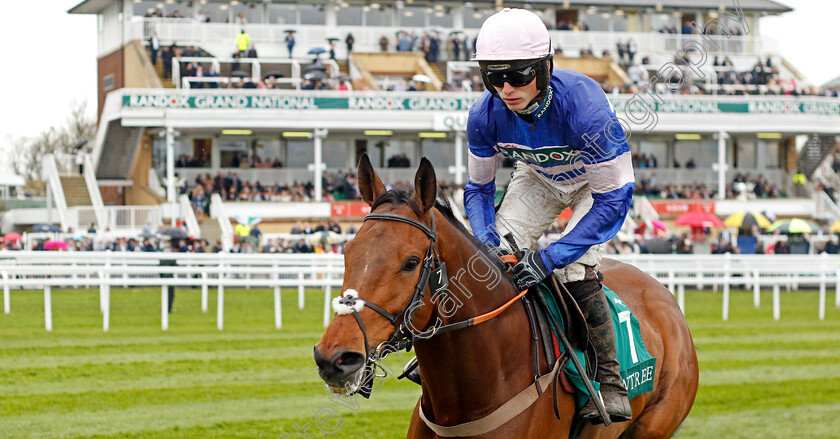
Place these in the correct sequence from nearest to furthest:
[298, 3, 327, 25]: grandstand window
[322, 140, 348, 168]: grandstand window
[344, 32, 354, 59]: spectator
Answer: [322, 140, 348, 168]: grandstand window
[344, 32, 354, 59]: spectator
[298, 3, 327, 25]: grandstand window

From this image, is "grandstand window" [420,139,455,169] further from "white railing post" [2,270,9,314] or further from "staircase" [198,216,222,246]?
"white railing post" [2,270,9,314]

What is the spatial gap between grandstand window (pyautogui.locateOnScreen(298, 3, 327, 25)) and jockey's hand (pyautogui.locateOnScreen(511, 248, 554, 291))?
37.9m

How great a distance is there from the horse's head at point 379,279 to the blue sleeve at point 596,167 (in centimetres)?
71

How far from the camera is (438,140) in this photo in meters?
37.8

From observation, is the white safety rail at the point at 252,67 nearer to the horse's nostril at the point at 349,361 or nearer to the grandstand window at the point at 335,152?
the grandstand window at the point at 335,152

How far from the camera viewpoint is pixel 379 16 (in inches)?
1630

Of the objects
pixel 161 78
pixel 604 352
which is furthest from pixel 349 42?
pixel 604 352

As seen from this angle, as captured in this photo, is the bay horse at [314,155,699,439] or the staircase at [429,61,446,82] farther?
the staircase at [429,61,446,82]

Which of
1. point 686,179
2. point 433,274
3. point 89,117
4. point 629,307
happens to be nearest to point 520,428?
point 433,274

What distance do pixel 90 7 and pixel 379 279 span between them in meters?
39.3

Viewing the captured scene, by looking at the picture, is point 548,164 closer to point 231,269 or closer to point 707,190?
point 231,269

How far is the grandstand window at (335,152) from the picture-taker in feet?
119

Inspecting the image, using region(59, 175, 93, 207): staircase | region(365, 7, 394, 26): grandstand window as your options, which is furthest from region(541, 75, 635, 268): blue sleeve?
region(365, 7, 394, 26): grandstand window

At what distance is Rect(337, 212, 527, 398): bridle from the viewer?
117 inches
